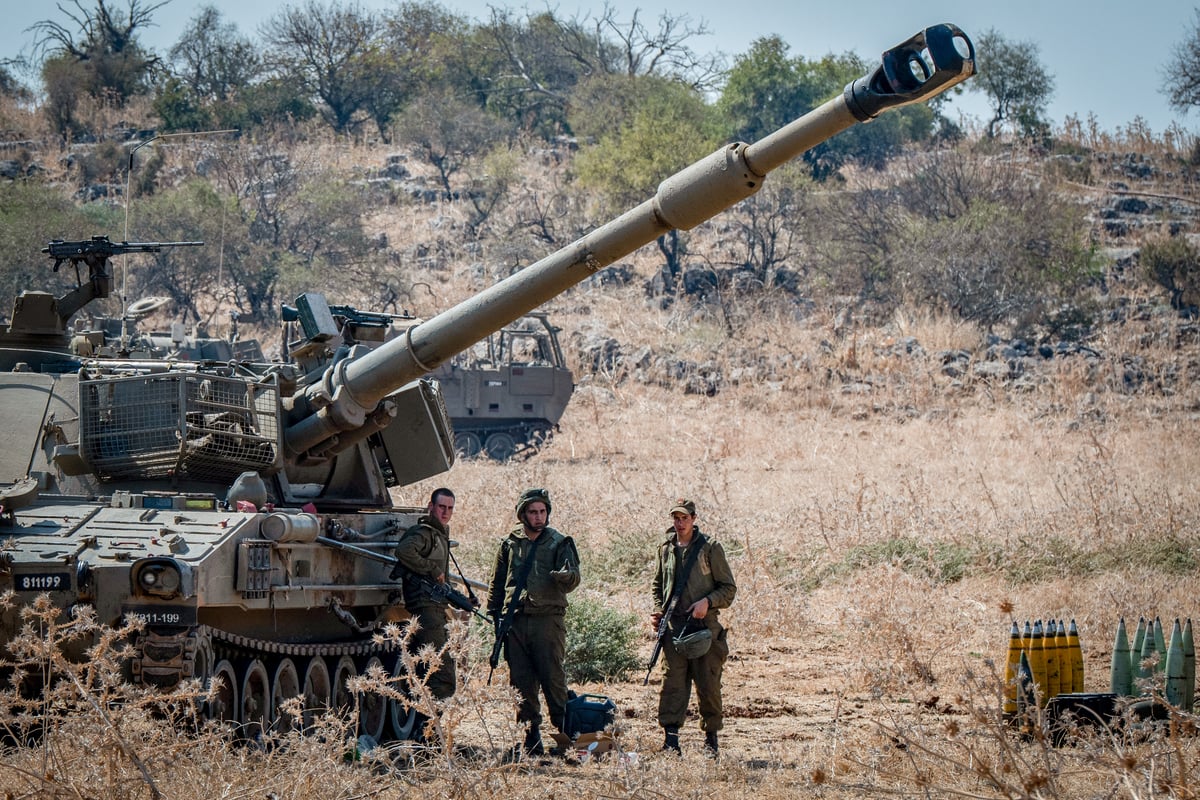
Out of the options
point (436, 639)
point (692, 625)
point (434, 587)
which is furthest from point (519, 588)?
point (692, 625)

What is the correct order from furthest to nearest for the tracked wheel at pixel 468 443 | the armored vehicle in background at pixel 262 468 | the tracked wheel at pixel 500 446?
the tracked wheel at pixel 500 446 → the tracked wheel at pixel 468 443 → the armored vehicle in background at pixel 262 468

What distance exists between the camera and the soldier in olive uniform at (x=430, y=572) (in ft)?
30.0

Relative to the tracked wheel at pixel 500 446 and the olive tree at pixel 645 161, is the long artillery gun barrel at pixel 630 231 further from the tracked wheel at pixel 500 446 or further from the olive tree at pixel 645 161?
the olive tree at pixel 645 161

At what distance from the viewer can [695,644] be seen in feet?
28.5

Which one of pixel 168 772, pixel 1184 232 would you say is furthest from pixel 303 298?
pixel 1184 232

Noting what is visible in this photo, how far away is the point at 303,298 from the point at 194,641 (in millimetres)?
3030

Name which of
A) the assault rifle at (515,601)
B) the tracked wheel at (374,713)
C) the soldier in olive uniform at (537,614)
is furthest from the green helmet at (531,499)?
the tracked wheel at (374,713)

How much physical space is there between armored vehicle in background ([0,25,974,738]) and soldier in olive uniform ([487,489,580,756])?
89 centimetres

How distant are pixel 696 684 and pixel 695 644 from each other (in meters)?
0.25

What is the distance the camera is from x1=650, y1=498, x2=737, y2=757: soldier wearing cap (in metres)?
8.72

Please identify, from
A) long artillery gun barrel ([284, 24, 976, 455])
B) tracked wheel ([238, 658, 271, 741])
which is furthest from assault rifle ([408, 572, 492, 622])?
tracked wheel ([238, 658, 271, 741])

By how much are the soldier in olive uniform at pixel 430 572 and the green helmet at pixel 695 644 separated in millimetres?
1391

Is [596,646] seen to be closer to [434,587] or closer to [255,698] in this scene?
[434,587]

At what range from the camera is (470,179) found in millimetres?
41438
